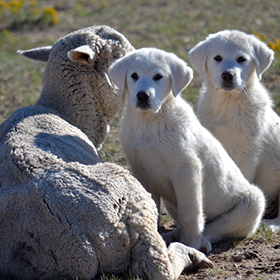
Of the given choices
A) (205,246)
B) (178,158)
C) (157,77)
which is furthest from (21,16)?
(205,246)

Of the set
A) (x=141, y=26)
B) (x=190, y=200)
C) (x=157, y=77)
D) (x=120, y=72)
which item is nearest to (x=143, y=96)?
(x=157, y=77)

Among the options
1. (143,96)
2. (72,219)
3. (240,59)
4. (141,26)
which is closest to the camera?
(72,219)

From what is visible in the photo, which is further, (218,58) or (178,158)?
(218,58)

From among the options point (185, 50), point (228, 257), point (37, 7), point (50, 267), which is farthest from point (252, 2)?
point (50, 267)

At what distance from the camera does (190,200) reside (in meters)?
4.85

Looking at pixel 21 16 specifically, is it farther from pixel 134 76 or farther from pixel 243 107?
pixel 134 76

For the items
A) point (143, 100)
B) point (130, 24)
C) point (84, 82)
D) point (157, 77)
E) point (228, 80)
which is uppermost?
point (157, 77)

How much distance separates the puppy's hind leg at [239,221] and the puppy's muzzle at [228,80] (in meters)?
1.21

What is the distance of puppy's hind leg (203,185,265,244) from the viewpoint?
17.2ft

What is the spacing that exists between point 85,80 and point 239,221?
2159 mm

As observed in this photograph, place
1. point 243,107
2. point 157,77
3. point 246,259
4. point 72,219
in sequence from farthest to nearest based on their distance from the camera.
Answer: point 243,107, point 157,77, point 246,259, point 72,219

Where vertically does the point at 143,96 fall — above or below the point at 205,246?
above

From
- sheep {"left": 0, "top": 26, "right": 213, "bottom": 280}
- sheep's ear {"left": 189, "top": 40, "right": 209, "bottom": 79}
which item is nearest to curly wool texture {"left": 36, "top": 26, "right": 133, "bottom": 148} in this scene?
sheep's ear {"left": 189, "top": 40, "right": 209, "bottom": 79}

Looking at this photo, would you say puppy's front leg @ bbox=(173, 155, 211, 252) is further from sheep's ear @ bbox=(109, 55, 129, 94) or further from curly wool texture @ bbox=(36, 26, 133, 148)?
→ curly wool texture @ bbox=(36, 26, 133, 148)
